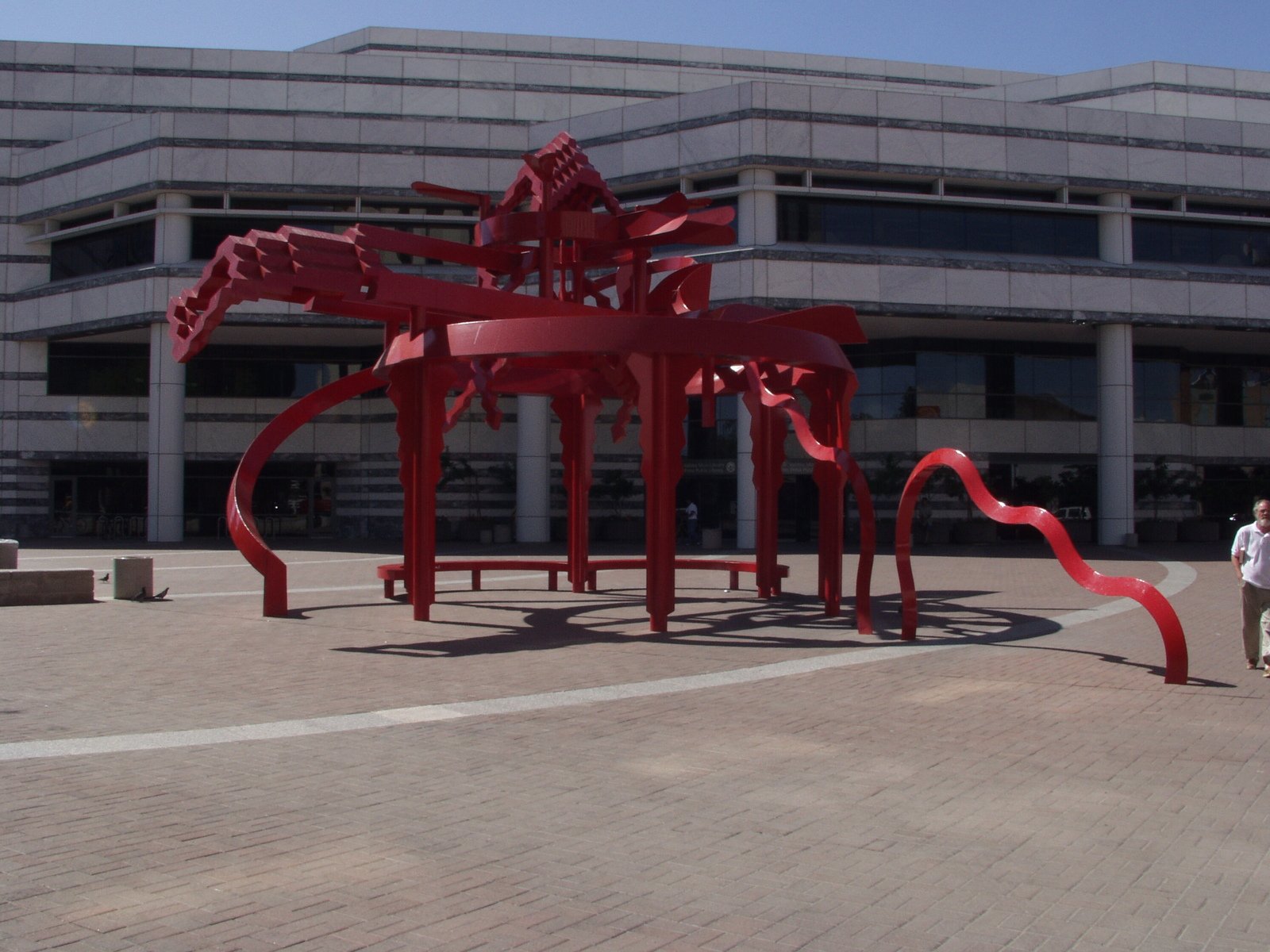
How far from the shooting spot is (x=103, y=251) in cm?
3584

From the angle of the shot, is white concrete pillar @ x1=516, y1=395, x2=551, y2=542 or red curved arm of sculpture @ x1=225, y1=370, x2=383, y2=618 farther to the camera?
white concrete pillar @ x1=516, y1=395, x2=551, y2=542

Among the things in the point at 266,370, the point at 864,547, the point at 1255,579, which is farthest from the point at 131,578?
the point at 266,370

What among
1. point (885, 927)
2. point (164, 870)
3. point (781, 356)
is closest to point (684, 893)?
point (885, 927)

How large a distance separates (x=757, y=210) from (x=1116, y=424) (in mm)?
11553

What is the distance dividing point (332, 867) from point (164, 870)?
28.7 inches

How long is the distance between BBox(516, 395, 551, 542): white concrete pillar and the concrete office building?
0.39 feet

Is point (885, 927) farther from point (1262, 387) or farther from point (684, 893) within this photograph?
point (1262, 387)

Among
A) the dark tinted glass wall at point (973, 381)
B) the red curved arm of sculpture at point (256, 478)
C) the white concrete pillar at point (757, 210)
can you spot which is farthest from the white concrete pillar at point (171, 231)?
the dark tinted glass wall at point (973, 381)

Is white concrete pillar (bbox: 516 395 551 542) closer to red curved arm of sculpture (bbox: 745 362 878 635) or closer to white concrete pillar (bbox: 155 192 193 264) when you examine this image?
white concrete pillar (bbox: 155 192 193 264)

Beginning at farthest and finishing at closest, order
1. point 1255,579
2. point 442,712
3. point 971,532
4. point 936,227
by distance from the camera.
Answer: point 971,532, point 936,227, point 1255,579, point 442,712

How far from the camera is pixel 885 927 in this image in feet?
15.3

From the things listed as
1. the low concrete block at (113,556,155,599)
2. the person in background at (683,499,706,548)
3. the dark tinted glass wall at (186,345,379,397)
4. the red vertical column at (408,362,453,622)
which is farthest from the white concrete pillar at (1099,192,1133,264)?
the low concrete block at (113,556,155,599)

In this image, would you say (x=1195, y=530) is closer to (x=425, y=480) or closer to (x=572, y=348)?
(x=425, y=480)

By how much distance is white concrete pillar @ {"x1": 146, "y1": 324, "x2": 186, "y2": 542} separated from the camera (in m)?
33.4
